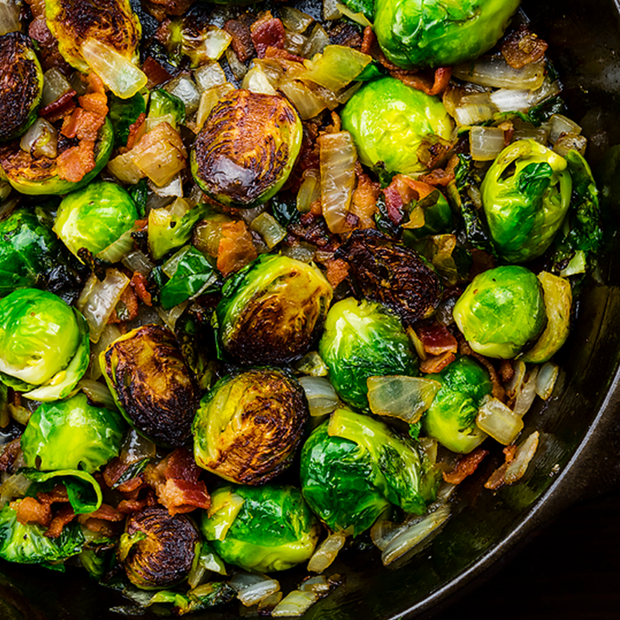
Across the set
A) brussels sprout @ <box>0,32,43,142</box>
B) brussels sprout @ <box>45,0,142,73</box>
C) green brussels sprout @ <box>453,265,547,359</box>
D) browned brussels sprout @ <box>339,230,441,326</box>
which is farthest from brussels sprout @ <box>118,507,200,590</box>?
brussels sprout @ <box>45,0,142,73</box>

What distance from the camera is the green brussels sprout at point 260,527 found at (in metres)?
2.97

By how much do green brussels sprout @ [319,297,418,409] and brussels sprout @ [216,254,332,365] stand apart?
129 millimetres

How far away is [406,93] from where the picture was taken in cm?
307

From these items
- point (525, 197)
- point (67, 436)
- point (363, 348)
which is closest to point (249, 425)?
point (363, 348)

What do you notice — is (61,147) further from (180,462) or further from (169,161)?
(180,462)

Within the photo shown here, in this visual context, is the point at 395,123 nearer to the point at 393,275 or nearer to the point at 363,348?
the point at 393,275

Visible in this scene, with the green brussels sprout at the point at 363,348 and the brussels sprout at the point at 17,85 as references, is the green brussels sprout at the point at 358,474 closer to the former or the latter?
the green brussels sprout at the point at 363,348

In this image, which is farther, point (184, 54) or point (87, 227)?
point (184, 54)

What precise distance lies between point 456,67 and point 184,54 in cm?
150

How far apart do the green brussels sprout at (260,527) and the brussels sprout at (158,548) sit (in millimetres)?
146

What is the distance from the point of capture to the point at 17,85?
9.57ft

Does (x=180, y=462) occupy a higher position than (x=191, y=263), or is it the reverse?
(x=191, y=263)

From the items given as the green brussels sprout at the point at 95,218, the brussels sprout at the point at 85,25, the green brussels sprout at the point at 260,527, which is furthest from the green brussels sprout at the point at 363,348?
the brussels sprout at the point at 85,25

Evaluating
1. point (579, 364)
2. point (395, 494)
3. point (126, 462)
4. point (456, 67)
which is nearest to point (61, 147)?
point (126, 462)
